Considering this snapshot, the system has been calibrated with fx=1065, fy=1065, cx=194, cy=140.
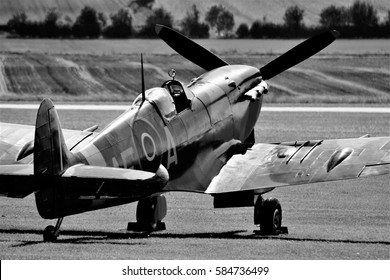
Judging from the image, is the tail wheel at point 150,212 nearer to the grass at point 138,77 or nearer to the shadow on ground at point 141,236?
the shadow on ground at point 141,236

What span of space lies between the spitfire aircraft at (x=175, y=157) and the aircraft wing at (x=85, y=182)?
0.01m

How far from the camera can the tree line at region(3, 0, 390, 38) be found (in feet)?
237

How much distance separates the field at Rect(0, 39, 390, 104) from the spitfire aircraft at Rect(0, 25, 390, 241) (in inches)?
1335

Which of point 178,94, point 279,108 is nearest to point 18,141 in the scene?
point 178,94

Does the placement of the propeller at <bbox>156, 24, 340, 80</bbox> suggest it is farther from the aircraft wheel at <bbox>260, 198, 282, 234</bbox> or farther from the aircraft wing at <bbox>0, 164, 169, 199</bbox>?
the aircraft wing at <bbox>0, 164, 169, 199</bbox>

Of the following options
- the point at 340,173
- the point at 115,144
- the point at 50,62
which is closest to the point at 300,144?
the point at 340,173

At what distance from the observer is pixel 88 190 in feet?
40.8

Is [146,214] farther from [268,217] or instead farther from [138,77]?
[138,77]

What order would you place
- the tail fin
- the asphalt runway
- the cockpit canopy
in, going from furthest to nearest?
1. the cockpit canopy
2. the asphalt runway
3. the tail fin

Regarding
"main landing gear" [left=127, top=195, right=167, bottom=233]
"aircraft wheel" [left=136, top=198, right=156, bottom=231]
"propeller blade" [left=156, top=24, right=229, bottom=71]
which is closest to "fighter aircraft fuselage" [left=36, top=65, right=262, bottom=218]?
"main landing gear" [left=127, top=195, right=167, bottom=233]

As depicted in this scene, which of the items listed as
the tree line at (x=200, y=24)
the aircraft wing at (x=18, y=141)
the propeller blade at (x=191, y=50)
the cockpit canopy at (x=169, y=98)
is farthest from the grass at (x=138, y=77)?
the cockpit canopy at (x=169, y=98)

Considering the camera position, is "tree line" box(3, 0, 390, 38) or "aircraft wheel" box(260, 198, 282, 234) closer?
"aircraft wheel" box(260, 198, 282, 234)

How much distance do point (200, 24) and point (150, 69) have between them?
1324 centimetres

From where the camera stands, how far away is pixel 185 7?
263ft
